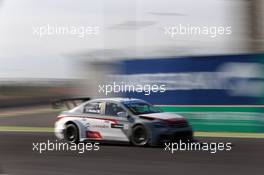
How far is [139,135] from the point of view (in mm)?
9734

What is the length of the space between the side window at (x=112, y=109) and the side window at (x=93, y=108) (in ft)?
0.44

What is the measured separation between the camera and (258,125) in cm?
1236

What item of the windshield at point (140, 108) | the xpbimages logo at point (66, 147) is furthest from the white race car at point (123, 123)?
the xpbimages logo at point (66, 147)

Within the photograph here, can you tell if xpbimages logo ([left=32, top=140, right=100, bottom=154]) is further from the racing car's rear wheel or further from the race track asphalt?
the racing car's rear wheel

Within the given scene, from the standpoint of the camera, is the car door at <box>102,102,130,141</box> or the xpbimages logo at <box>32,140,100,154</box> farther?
the xpbimages logo at <box>32,140,100,154</box>

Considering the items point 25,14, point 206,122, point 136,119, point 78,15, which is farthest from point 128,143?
point 25,14

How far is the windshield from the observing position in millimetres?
9797

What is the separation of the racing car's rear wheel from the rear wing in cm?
119

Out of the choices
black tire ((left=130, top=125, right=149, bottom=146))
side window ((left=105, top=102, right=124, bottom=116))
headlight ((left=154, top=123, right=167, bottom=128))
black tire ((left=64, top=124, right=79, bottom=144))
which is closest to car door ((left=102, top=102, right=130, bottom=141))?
side window ((left=105, top=102, right=124, bottom=116))

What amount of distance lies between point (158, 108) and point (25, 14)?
327cm

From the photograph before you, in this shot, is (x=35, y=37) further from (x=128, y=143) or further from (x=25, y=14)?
(x=128, y=143)

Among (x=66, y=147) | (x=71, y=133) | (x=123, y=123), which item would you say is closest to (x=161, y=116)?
(x=123, y=123)

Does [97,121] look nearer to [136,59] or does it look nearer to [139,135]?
[139,135]

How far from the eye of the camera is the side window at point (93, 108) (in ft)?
32.4
